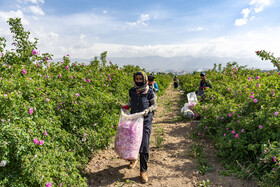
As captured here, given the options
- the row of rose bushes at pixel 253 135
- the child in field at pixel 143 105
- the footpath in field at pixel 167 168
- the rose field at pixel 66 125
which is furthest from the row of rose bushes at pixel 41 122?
the row of rose bushes at pixel 253 135

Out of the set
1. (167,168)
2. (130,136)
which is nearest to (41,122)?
(130,136)

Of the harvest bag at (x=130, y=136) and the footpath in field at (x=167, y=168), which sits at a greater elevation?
the harvest bag at (x=130, y=136)

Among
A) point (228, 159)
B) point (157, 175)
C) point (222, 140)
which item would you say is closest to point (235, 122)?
point (222, 140)

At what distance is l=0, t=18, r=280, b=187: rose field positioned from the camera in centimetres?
211

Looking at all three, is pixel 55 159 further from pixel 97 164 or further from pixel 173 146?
pixel 173 146

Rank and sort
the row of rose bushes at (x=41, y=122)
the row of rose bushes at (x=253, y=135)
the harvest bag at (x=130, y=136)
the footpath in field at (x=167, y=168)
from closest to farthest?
the row of rose bushes at (x=41, y=122), the row of rose bushes at (x=253, y=135), the harvest bag at (x=130, y=136), the footpath in field at (x=167, y=168)

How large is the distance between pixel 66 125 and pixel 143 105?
1.38 metres

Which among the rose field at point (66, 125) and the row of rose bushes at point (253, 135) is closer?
the rose field at point (66, 125)

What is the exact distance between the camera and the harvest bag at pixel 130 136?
3.24 meters

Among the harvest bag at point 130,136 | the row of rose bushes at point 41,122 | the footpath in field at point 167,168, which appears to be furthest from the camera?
the footpath in field at point 167,168

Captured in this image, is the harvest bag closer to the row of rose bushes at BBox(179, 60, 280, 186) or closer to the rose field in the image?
the rose field

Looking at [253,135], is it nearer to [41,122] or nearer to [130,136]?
[130,136]

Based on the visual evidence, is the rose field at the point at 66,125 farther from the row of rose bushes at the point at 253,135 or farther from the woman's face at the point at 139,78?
the woman's face at the point at 139,78

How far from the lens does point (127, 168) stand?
151 inches
